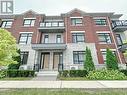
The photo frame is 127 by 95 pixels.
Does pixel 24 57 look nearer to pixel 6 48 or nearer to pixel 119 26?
pixel 6 48

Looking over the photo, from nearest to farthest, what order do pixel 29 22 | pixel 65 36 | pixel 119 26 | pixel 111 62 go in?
pixel 111 62 < pixel 119 26 < pixel 65 36 < pixel 29 22

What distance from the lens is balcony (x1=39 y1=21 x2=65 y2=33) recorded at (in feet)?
83.5

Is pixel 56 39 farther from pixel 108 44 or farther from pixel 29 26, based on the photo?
pixel 108 44

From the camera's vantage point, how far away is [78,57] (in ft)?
78.6

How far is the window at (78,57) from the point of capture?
23.8 m

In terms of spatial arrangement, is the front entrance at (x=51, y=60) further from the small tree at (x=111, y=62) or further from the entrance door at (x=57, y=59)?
the small tree at (x=111, y=62)

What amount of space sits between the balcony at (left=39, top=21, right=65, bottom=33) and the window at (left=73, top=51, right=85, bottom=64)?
4.34 m

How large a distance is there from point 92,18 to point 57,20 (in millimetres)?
5731

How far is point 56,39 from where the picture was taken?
26438mm

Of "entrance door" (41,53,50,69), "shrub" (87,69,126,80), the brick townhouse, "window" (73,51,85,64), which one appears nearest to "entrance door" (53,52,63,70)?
the brick townhouse

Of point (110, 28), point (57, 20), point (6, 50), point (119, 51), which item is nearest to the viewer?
point (6, 50)

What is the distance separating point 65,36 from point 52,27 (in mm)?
2317

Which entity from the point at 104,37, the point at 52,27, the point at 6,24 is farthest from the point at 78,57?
the point at 6,24

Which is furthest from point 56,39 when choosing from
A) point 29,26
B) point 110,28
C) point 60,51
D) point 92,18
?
point 110,28
